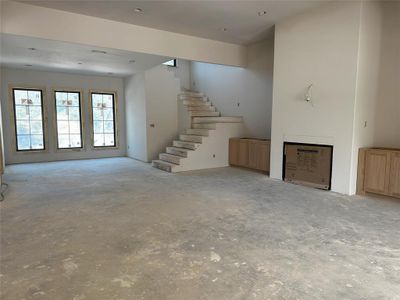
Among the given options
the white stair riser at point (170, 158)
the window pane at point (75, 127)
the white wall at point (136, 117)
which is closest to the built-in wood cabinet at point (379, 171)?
the white stair riser at point (170, 158)

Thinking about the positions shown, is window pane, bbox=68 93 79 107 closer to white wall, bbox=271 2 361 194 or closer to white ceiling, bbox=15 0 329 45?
white ceiling, bbox=15 0 329 45

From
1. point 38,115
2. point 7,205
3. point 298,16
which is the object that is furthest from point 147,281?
point 38,115

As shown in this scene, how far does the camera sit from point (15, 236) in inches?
121

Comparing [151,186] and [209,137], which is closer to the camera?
[151,186]

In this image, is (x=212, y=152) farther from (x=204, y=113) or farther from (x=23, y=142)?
(x=23, y=142)

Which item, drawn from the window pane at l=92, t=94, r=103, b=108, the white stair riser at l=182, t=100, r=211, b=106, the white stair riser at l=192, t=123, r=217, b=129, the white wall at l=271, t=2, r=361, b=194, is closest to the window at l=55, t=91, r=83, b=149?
the window pane at l=92, t=94, r=103, b=108

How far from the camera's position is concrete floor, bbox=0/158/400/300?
2.13 meters

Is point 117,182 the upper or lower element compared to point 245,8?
lower

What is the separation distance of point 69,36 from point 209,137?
4.15 m

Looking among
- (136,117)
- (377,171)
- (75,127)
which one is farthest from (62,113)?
Result: (377,171)

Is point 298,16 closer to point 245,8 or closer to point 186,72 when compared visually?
point 245,8

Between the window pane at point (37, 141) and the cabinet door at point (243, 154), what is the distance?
6.46 metres

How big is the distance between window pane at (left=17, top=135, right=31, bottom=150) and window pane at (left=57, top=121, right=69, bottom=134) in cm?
93

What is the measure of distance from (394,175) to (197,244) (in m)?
3.60
